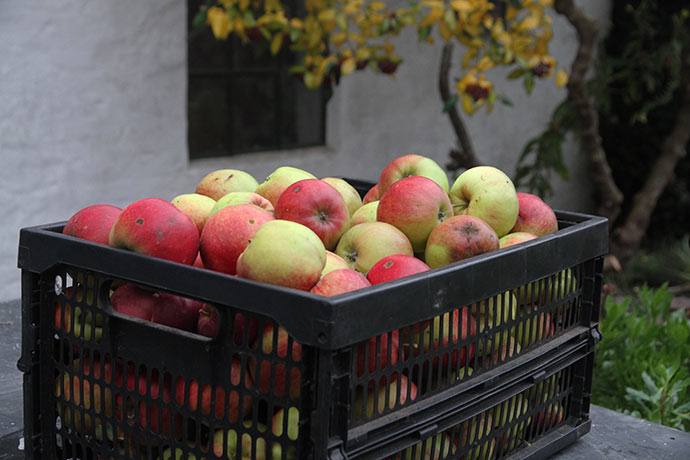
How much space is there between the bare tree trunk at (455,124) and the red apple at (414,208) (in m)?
2.85

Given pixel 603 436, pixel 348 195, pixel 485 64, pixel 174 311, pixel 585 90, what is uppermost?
pixel 485 64

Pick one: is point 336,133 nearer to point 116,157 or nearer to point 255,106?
point 255,106

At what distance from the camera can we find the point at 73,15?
138 inches

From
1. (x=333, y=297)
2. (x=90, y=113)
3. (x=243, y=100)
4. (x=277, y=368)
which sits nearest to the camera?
(x=333, y=297)

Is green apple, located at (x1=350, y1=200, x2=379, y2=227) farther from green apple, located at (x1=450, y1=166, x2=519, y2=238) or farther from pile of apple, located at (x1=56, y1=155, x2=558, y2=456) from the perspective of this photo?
green apple, located at (x1=450, y1=166, x2=519, y2=238)

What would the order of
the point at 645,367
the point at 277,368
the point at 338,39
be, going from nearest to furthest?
the point at 277,368 < the point at 645,367 < the point at 338,39

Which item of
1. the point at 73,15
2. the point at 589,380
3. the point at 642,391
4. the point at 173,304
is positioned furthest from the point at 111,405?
the point at 73,15

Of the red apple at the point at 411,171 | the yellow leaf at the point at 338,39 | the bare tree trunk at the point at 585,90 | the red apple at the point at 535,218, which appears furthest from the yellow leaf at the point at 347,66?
the red apple at the point at 535,218

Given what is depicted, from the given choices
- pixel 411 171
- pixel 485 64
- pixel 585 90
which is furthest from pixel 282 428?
pixel 585 90

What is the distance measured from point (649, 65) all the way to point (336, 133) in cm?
277

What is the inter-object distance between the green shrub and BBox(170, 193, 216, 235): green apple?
1295 millimetres

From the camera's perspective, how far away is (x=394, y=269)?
125 centimetres

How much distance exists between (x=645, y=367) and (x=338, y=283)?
1481 millimetres

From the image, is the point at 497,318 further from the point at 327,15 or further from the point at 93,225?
the point at 327,15
